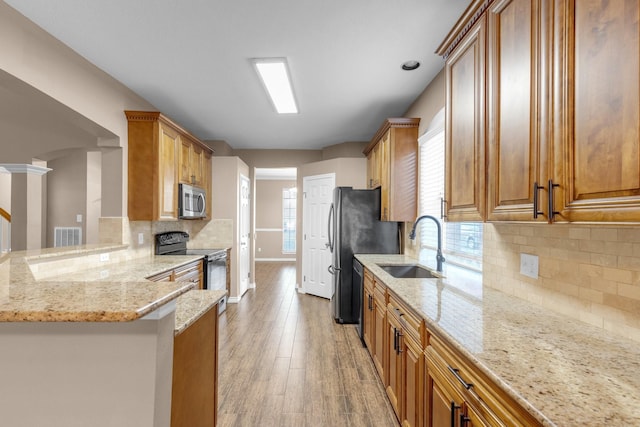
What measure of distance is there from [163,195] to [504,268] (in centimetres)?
326

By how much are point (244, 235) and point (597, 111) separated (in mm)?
4960

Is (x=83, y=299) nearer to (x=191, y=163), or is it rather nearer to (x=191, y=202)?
(x=191, y=202)

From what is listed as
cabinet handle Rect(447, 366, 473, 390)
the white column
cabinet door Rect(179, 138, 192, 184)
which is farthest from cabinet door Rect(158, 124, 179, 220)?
cabinet handle Rect(447, 366, 473, 390)

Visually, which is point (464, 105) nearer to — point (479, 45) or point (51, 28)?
point (479, 45)

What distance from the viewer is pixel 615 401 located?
73 centimetres

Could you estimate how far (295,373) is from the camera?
259 cm

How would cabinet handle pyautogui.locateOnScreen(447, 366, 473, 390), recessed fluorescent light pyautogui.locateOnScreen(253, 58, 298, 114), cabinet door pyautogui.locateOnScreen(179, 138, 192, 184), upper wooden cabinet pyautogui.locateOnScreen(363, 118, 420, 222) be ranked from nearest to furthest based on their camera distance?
cabinet handle pyautogui.locateOnScreen(447, 366, 473, 390), recessed fluorescent light pyautogui.locateOnScreen(253, 58, 298, 114), upper wooden cabinet pyautogui.locateOnScreen(363, 118, 420, 222), cabinet door pyautogui.locateOnScreen(179, 138, 192, 184)

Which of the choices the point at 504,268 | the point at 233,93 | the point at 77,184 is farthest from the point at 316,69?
the point at 77,184

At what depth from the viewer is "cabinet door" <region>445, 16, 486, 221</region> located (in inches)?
57.9

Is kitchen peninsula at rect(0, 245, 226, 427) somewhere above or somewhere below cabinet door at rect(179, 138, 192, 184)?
below

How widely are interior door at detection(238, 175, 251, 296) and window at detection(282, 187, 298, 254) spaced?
342 cm

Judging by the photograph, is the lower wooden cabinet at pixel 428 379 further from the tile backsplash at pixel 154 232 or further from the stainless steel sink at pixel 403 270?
the tile backsplash at pixel 154 232

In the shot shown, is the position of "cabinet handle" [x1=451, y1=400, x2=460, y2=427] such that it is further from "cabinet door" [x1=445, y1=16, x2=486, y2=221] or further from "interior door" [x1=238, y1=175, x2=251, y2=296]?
"interior door" [x1=238, y1=175, x2=251, y2=296]

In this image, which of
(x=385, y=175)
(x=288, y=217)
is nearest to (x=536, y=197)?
(x=385, y=175)
